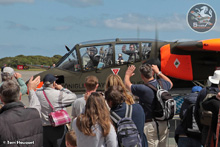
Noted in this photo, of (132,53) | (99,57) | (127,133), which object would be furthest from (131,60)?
(127,133)

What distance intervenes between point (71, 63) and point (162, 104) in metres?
7.14

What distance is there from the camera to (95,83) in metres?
5.27

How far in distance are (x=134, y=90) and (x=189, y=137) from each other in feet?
4.17

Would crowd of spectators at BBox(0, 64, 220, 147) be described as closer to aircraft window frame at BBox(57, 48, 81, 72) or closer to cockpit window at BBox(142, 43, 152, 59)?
cockpit window at BBox(142, 43, 152, 59)

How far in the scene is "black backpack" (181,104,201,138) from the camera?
17.5 ft

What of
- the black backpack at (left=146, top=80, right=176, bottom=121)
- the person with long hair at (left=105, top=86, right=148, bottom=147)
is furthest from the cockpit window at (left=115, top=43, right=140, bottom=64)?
the person with long hair at (left=105, top=86, right=148, bottom=147)

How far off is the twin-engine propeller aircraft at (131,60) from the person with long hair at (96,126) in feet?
25.9

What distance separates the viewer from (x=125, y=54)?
12.0m

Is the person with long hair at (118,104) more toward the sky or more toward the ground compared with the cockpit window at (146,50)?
more toward the ground

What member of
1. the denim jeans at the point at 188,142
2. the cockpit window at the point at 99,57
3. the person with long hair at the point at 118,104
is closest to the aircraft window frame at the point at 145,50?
the cockpit window at the point at 99,57

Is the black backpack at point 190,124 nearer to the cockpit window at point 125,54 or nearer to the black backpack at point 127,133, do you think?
the black backpack at point 127,133

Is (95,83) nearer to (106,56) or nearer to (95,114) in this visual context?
(95,114)

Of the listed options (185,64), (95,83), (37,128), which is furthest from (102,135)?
(185,64)

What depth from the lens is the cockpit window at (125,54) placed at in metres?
12.0
